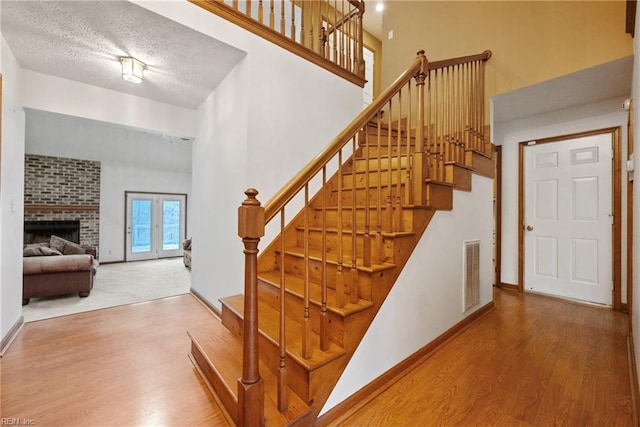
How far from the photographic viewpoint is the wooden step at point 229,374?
1.30 meters

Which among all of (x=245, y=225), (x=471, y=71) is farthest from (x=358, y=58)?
(x=245, y=225)

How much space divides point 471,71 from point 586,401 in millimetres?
2967

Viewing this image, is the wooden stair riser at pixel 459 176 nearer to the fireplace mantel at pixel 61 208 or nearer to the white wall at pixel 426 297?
the white wall at pixel 426 297

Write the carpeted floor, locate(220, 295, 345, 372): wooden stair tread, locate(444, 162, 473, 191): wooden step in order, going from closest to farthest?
locate(220, 295, 345, 372): wooden stair tread < locate(444, 162, 473, 191): wooden step < the carpeted floor

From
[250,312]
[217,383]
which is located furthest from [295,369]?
[217,383]

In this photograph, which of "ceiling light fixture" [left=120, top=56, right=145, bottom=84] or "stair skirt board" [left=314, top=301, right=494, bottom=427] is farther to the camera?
"ceiling light fixture" [left=120, top=56, right=145, bottom=84]

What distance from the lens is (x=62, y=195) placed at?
5898 millimetres

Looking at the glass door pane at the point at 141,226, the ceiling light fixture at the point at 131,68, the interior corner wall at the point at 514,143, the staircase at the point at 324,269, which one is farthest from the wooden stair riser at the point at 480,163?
the glass door pane at the point at 141,226

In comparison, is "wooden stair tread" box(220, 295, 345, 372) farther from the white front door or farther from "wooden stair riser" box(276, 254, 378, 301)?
the white front door

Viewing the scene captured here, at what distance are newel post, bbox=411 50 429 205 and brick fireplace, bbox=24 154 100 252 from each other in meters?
7.29

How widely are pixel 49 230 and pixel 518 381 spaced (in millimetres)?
8055

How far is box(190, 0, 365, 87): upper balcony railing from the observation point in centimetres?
244

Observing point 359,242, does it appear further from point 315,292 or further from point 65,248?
point 65,248

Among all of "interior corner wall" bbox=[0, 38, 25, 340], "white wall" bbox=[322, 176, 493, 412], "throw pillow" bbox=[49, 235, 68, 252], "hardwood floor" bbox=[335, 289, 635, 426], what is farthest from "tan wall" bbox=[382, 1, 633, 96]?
"throw pillow" bbox=[49, 235, 68, 252]
